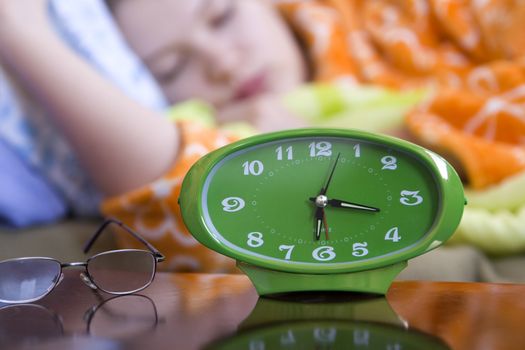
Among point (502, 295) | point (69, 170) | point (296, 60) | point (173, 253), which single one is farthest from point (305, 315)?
point (296, 60)

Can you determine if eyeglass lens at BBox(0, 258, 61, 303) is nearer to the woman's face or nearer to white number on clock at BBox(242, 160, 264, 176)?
white number on clock at BBox(242, 160, 264, 176)

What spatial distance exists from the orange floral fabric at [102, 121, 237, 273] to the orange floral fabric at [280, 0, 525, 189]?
360mm

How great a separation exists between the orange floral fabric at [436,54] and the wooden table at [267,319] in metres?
0.49

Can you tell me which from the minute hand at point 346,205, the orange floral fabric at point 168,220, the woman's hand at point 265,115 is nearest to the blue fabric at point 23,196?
the orange floral fabric at point 168,220

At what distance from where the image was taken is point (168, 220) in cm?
73

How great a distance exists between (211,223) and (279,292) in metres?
0.07

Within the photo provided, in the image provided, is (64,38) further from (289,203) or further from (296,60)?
(289,203)

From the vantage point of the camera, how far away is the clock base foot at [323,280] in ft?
1.45

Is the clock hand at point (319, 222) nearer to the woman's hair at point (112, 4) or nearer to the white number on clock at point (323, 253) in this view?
the white number on clock at point (323, 253)

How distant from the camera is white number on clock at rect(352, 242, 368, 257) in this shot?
45 centimetres

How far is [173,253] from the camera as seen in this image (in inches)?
28.5

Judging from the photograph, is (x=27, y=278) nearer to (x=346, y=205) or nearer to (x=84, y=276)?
(x=84, y=276)

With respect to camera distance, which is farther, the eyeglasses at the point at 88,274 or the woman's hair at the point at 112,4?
the woman's hair at the point at 112,4

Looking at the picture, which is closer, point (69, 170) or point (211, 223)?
point (211, 223)
